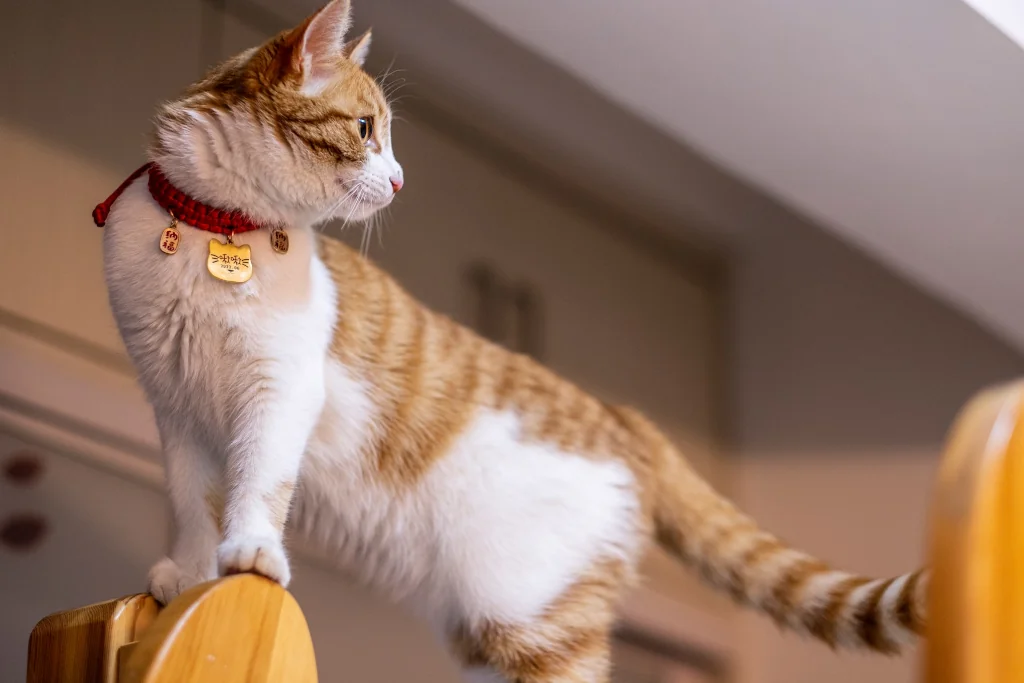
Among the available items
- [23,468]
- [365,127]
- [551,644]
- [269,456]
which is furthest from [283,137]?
[23,468]

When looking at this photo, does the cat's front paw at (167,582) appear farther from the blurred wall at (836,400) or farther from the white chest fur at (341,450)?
the blurred wall at (836,400)

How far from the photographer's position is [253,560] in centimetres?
86

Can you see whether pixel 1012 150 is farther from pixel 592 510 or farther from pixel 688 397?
pixel 688 397

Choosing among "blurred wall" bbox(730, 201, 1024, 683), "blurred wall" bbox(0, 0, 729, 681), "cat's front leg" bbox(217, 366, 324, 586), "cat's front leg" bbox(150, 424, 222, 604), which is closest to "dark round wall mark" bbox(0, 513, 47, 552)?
"blurred wall" bbox(0, 0, 729, 681)

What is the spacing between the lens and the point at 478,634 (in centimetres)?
116

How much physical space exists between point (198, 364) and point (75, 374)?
62cm

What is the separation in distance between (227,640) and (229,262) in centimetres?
36

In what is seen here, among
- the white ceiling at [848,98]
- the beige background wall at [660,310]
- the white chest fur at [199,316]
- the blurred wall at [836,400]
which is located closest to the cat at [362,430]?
the white chest fur at [199,316]

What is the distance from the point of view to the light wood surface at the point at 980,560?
0.54 meters

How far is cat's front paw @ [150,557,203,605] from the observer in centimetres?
95

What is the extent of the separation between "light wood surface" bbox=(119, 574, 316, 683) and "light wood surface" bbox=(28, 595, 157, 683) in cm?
7

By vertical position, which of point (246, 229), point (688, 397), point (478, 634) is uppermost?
point (688, 397)

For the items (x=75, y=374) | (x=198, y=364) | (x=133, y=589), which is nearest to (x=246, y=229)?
(x=198, y=364)

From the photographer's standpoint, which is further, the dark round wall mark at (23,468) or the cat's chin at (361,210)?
the dark round wall mark at (23,468)
